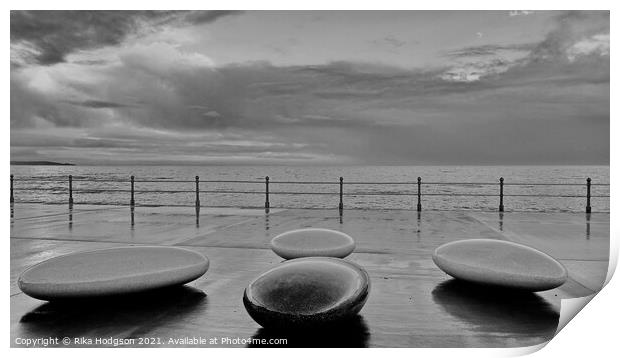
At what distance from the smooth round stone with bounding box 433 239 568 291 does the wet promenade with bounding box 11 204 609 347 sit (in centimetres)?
14

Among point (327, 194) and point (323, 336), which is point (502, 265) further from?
point (327, 194)

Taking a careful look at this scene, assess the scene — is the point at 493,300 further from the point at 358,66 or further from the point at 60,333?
the point at 358,66

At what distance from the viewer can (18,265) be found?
5105mm

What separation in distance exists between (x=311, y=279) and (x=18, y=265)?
4027 mm

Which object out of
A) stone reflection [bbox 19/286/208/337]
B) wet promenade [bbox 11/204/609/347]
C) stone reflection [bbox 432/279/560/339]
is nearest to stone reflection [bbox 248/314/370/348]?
wet promenade [bbox 11/204/609/347]

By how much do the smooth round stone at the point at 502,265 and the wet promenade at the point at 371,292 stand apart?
5.4 inches

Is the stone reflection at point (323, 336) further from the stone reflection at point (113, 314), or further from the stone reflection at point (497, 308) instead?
the stone reflection at point (497, 308)

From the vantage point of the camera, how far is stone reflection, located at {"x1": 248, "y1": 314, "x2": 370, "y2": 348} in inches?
108

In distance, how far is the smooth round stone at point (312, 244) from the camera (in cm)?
475

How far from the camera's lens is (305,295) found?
9.23 feet

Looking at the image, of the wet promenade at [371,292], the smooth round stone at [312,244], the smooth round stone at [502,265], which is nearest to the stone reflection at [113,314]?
the wet promenade at [371,292]

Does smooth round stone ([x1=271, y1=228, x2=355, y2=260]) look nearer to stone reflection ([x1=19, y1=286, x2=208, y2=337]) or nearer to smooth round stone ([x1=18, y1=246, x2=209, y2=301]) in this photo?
smooth round stone ([x1=18, y1=246, x2=209, y2=301])

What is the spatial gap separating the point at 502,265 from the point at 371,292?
1.14 meters
